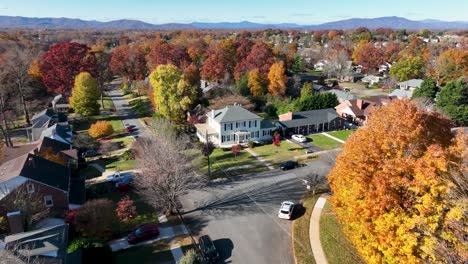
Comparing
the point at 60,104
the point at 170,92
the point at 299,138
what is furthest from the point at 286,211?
the point at 60,104

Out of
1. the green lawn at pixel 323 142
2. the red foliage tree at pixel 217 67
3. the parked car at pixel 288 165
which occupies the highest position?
the red foliage tree at pixel 217 67

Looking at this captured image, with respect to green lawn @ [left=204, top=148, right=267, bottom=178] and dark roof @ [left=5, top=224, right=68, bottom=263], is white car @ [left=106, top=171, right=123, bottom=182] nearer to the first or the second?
green lawn @ [left=204, top=148, right=267, bottom=178]

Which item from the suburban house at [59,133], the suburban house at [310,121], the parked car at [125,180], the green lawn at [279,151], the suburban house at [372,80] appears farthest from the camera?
the suburban house at [372,80]

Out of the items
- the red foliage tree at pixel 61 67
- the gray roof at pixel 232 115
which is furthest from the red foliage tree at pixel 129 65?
the gray roof at pixel 232 115

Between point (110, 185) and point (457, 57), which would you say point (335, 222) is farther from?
point (457, 57)

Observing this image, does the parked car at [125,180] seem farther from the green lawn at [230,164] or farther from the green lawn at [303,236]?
the green lawn at [303,236]

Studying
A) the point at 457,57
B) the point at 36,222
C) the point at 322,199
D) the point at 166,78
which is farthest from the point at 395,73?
the point at 36,222
